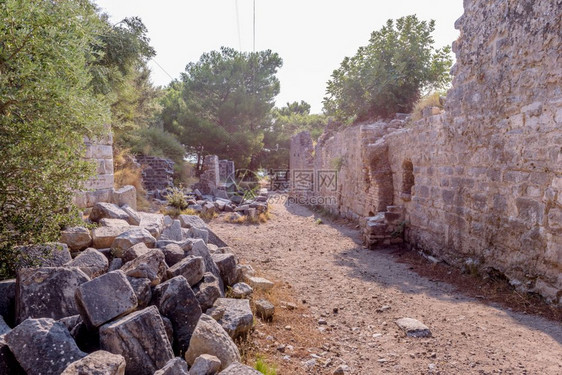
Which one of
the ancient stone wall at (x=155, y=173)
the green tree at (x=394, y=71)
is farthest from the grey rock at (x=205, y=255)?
the ancient stone wall at (x=155, y=173)

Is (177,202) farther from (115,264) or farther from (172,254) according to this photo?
(115,264)

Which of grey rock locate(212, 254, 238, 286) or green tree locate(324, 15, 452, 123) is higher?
green tree locate(324, 15, 452, 123)

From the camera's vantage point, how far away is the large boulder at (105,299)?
2600 millimetres

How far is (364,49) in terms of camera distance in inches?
539

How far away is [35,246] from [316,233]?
7.24m

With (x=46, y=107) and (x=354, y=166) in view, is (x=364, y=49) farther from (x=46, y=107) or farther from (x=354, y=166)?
(x=46, y=107)

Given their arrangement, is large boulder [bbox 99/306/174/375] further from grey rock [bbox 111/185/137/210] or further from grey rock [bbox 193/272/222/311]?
grey rock [bbox 111/185/137/210]

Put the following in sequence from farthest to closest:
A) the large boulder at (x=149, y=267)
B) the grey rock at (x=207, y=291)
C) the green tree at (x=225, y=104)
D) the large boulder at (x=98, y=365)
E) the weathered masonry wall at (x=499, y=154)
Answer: the green tree at (x=225, y=104)
the weathered masonry wall at (x=499, y=154)
the grey rock at (x=207, y=291)
the large boulder at (x=149, y=267)
the large boulder at (x=98, y=365)

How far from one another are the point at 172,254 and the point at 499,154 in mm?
4307

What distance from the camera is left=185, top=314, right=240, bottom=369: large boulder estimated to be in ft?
8.55

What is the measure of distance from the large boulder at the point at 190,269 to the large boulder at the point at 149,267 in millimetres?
93

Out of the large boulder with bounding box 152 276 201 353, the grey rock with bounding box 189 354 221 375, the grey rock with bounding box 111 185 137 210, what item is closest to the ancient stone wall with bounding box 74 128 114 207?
the grey rock with bounding box 111 185 137 210

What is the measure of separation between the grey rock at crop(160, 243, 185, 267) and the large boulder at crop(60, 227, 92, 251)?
80 cm

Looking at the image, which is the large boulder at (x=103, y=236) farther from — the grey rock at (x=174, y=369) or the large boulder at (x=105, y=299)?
the grey rock at (x=174, y=369)
